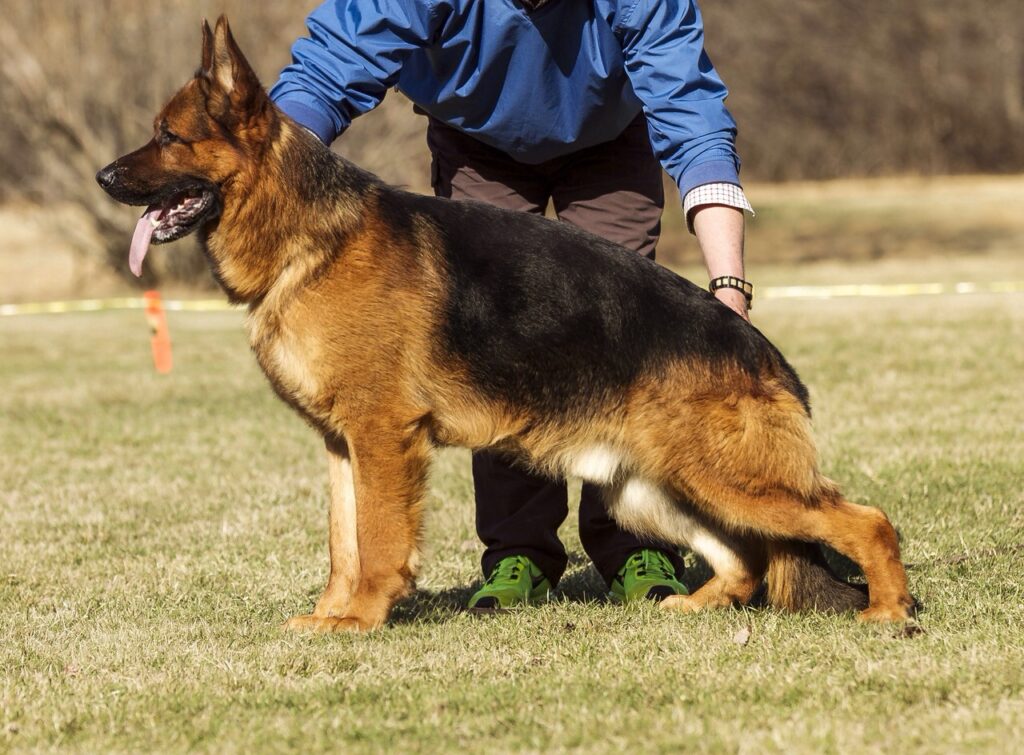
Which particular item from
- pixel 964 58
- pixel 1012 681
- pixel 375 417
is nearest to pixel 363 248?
pixel 375 417

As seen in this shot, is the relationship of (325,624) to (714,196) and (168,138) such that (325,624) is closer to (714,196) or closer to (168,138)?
(168,138)

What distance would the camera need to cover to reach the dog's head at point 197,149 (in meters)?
4.09

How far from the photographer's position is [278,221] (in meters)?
4.27

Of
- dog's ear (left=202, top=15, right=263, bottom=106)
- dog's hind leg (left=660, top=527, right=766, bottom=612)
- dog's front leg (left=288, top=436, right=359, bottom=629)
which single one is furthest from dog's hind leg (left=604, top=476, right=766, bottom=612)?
dog's ear (left=202, top=15, right=263, bottom=106)

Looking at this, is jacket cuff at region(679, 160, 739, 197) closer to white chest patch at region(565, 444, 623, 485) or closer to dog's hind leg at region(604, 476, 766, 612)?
white chest patch at region(565, 444, 623, 485)

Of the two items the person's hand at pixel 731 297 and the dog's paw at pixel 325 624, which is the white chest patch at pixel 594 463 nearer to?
the person's hand at pixel 731 297

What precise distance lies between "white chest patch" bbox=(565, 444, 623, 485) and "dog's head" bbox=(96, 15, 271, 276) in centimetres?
139

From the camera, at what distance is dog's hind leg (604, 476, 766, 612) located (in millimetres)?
4703

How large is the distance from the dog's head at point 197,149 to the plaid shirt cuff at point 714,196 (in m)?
1.46

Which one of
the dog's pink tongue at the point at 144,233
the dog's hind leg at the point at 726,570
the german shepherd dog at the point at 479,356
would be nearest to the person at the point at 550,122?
the dog's hind leg at the point at 726,570

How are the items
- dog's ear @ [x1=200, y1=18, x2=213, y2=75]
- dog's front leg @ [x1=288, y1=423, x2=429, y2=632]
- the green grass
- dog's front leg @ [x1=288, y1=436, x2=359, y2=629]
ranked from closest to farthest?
1. the green grass
2. dog's ear @ [x1=200, y1=18, x2=213, y2=75]
3. dog's front leg @ [x1=288, y1=423, x2=429, y2=632]
4. dog's front leg @ [x1=288, y1=436, x2=359, y2=629]

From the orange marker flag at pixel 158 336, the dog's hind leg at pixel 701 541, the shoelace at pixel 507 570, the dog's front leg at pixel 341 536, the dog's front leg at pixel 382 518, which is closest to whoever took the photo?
the dog's front leg at pixel 382 518

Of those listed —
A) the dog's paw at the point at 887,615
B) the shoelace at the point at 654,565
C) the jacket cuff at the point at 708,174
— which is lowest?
the shoelace at the point at 654,565

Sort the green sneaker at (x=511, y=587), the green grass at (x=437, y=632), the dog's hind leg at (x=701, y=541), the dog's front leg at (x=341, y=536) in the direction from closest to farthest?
the green grass at (x=437, y=632) < the dog's front leg at (x=341, y=536) < the dog's hind leg at (x=701, y=541) < the green sneaker at (x=511, y=587)
